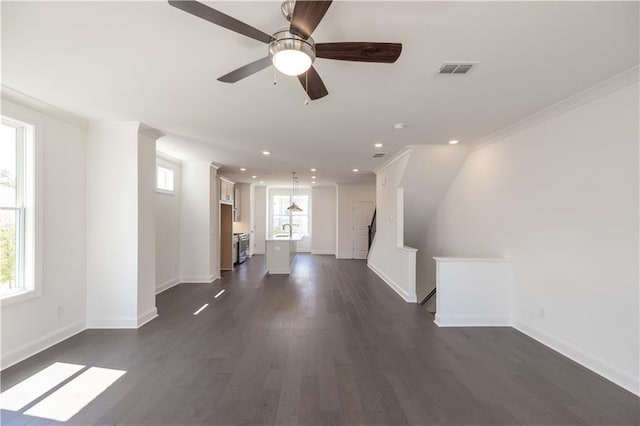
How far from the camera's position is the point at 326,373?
2656mm

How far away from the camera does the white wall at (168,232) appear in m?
5.36

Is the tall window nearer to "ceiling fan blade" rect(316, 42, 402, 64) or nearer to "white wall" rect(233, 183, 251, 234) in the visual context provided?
"white wall" rect(233, 183, 251, 234)

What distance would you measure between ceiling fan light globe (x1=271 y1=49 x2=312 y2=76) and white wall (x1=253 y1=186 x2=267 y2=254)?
9.84 metres

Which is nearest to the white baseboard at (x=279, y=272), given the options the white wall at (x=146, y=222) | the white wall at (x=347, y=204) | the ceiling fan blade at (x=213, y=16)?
the white wall at (x=347, y=204)

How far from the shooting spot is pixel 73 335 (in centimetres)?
347

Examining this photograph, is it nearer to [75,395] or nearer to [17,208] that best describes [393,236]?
[75,395]

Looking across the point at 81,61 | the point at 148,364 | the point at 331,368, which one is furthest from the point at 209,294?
the point at 81,61

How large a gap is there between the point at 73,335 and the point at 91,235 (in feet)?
4.09

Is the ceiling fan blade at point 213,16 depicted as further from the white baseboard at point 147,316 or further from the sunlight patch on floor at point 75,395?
the white baseboard at point 147,316

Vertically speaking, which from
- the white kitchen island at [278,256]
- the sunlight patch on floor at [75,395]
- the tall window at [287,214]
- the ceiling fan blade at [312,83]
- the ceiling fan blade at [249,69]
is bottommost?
the sunlight patch on floor at [75,395]

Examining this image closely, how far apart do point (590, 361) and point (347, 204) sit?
785cm

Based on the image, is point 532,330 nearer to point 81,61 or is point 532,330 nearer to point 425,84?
point 425,84

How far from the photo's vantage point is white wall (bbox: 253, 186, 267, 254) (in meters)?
11.2

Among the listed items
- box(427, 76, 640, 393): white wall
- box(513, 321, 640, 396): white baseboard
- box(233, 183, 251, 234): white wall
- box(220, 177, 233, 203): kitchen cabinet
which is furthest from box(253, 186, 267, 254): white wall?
box(513, 321, 640, 396): white baseboard
